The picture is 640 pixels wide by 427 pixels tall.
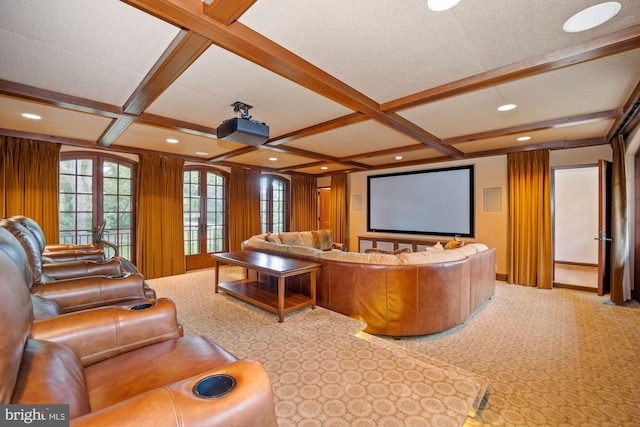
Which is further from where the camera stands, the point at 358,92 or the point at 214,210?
the point at 214,210

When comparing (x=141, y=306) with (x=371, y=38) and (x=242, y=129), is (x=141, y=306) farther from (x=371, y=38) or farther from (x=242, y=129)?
(x=371, y=38)

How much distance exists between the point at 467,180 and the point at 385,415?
16.6 feet

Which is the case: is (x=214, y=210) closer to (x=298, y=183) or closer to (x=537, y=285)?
(x=298, y=183)

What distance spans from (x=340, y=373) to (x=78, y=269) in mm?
2611

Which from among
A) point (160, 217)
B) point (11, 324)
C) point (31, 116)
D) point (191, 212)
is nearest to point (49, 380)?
point (11, 324)

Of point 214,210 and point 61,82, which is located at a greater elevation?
point 61,82

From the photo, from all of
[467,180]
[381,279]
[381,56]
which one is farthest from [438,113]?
[467,180]

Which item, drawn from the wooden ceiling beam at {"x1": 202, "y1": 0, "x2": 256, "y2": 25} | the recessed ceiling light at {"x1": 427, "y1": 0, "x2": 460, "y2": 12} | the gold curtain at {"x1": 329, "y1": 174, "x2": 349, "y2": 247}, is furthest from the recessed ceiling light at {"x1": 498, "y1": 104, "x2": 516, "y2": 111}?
the gold curtain at {"x1": 329, "y1": 174, "x2": 349, "y2": 247}

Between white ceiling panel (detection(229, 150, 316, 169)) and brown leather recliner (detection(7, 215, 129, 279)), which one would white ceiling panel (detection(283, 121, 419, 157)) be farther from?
brown leather recliner (detection(7, 215, 129, 279))

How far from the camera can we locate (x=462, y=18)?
166cm

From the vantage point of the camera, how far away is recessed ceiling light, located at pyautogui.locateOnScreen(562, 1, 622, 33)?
1.57m

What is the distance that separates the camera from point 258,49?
185 cm

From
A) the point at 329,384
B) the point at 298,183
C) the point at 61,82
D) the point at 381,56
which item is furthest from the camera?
the point at 298,183

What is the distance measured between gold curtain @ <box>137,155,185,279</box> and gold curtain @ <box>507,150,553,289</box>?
250 inches
